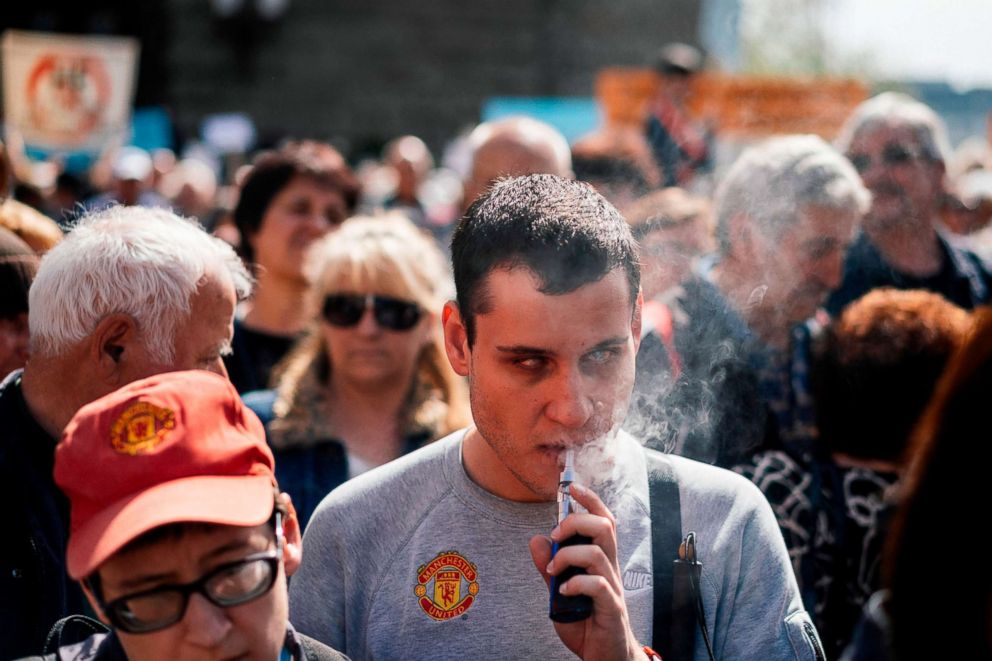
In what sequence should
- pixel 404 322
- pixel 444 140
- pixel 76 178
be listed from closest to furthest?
pixel 404 322, pixel 76 178, pixel 444 140

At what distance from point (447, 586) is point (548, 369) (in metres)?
0.50

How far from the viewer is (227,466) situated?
6.66 ft

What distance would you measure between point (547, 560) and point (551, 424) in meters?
0.31

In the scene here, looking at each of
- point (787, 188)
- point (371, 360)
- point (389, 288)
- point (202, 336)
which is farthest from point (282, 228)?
point (202, 336)

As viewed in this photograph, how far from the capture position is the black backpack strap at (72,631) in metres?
2.11

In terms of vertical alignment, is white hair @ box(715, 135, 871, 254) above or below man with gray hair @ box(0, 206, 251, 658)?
above

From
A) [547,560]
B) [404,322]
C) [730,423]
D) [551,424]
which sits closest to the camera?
[547,560]

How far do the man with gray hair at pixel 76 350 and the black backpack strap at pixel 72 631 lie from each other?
272 mm

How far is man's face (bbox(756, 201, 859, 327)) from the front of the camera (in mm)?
4172

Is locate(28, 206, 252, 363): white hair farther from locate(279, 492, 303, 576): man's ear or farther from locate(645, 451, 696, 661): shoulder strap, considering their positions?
locate(645, 451, 696, 661): shoulder strap

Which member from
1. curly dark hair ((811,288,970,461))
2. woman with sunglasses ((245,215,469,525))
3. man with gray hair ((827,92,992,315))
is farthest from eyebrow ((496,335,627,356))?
man with gray hair ((827,92,992,315))

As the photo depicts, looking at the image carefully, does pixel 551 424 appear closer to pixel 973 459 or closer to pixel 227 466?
pixel 227 466

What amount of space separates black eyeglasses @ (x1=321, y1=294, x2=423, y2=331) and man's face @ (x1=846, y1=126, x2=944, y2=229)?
2.66 m

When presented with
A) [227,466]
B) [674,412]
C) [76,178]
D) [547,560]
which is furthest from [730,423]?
[76,178]
